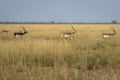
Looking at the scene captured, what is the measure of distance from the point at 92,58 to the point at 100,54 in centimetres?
78

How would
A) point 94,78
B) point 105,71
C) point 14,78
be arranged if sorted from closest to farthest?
point 14,78 → point 94,78 → point 105,71

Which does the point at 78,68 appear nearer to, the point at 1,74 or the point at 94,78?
the point at 94,78

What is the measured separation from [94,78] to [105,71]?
94 centimetres

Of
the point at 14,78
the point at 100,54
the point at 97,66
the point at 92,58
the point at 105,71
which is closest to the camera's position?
the point at 14,78

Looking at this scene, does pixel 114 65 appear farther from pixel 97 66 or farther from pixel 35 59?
pixel 35 59

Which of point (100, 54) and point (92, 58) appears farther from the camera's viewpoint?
point (100, 54)

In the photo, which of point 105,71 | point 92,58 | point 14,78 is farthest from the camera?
point 92,58

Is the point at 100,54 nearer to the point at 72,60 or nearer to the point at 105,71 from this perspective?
the point at 72,60

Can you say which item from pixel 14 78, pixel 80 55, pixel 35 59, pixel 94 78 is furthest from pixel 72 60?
pixel 14 78

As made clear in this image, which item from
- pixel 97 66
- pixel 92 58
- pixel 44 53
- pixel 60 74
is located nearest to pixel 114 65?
pixel 97 66

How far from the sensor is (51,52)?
994 centimetres

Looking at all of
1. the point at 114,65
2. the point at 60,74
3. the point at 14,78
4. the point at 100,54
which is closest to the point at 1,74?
the point at 14,78

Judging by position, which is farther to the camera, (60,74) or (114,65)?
(114,65)

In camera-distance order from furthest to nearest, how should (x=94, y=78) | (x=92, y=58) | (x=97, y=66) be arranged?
(x=92, y=58) → (x=97, y=66) → (x=94, y=78)
